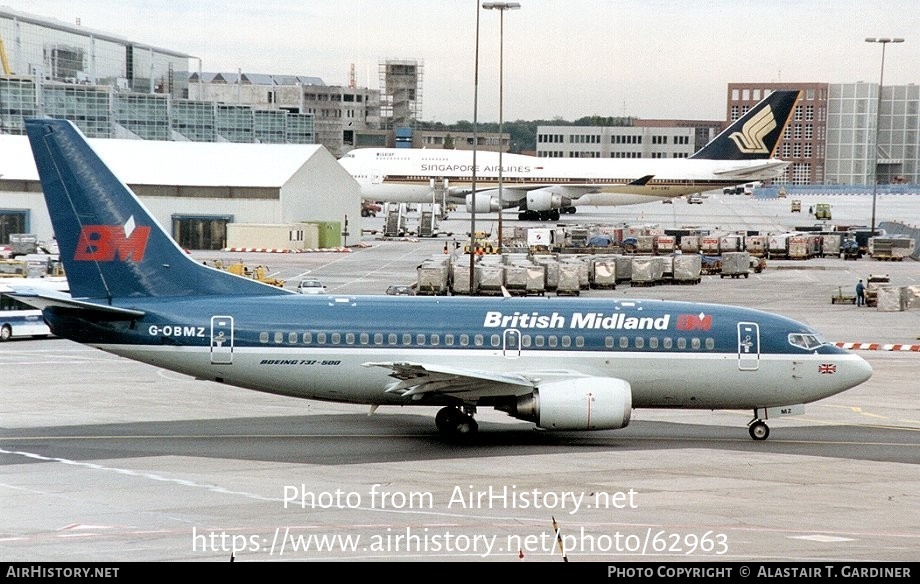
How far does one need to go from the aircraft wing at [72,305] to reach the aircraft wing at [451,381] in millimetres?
6295

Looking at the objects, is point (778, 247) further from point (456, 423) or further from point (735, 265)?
point (456, 423)

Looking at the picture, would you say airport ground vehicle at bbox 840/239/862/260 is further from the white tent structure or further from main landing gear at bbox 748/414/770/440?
main landing gear at bbox 748/414/770/440

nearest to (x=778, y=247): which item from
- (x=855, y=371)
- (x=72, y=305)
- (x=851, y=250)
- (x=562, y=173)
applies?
(x=851, y=250)

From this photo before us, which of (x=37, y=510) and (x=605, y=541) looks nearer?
(x=605, y=541)

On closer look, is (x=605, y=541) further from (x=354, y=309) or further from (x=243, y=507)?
(x=354, y=309)

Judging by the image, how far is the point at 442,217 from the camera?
427ft

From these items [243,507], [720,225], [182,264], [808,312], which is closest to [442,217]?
[720,225]

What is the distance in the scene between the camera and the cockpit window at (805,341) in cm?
3172

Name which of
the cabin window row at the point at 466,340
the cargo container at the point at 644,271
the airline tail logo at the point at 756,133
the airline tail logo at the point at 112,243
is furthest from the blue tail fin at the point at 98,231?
the airline tail logo at the point at 756,133

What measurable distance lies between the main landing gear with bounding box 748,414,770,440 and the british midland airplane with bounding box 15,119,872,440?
0.20ft

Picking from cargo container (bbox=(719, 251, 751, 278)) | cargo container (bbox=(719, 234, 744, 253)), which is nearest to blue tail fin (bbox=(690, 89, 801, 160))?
cargo container (bbox=(719, 234, 744, 253))

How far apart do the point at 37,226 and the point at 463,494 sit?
250 ft

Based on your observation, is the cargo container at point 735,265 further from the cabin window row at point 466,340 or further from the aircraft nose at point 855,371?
the cabin window row at point 466,340

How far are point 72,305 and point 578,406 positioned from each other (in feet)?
42.0
